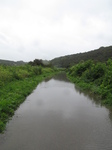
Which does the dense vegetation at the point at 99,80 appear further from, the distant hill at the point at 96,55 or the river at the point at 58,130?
the distant hill at the point at 96,55

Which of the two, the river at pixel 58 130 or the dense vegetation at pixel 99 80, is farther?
the dense vegetation at pixel 99 80

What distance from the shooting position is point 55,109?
8.62m

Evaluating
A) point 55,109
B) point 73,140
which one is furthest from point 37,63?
point 73,140

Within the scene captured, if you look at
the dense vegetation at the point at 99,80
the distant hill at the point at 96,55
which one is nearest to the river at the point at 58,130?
the dense vegetation at the point at 99,80

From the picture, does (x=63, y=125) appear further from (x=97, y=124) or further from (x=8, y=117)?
(x=8, y=117)

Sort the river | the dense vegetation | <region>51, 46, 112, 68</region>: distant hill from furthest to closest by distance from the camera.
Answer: <region>51, 46, 112, 68</region>: distant hill → the dense vegetation → the river

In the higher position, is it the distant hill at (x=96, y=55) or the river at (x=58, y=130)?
the distant hill at (x=96, y=55)

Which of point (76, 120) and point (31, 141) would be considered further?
point (76, 120)

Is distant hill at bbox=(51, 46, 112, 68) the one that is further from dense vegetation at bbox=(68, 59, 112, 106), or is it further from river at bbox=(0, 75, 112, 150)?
river at bbox=(0, 75, 112, 150)

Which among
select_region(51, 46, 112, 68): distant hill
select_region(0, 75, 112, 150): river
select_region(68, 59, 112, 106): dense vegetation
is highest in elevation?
select_region(51, 46, 112, 68): distant hill

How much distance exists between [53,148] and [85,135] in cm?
148

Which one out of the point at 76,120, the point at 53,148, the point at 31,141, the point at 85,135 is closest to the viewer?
the point at 53,148

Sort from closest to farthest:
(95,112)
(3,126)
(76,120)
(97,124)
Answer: (3,126), (97,124), (76,120), (95,112)

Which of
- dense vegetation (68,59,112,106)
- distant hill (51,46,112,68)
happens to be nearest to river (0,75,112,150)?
dense vegetation (68,59,112,106)
